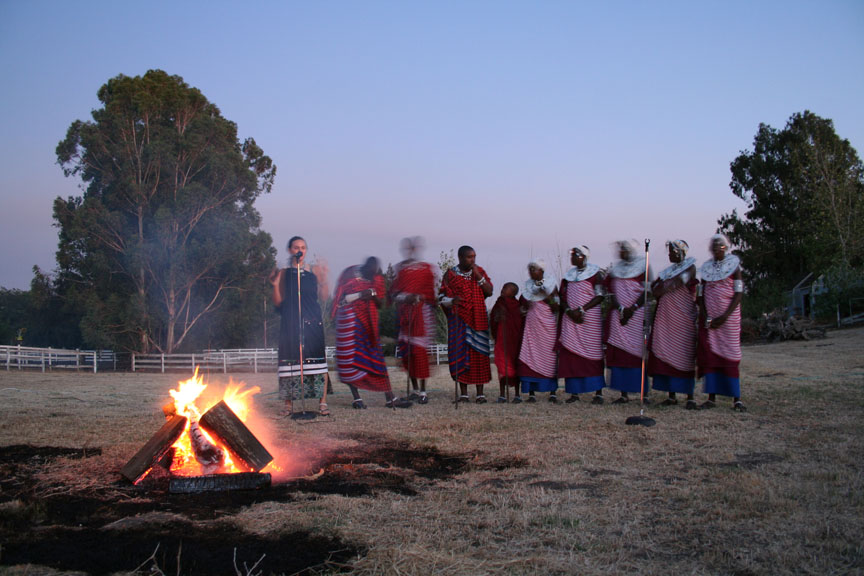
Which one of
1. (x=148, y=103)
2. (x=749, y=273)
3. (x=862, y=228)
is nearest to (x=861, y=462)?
(x=148, y=103)

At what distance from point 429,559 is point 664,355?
5842mm

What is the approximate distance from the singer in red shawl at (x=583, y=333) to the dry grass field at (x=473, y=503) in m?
1.92

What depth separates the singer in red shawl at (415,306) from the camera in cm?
838

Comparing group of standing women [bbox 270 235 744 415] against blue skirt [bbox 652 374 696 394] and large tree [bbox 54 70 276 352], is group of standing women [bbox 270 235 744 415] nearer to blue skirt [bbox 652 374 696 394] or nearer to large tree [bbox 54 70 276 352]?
blue skirt [bbox 652 374 696 394]

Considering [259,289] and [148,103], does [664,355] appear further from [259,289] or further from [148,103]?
[148,103]

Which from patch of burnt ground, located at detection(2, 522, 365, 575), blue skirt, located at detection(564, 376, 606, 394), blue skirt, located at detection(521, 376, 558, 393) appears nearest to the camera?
patch of burnt ground, located at detection(2, 522, 365, 575)

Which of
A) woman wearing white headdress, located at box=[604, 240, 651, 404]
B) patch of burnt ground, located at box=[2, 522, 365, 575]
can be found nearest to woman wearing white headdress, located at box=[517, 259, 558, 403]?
woman wearing white headdress, located at box=[604, 240, 651, 404]

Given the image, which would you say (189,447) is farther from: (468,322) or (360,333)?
(468,322)

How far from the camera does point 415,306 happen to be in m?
8.40

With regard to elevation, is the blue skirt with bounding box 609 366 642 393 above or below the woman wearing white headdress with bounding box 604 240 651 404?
below

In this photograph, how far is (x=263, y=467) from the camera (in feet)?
13.6

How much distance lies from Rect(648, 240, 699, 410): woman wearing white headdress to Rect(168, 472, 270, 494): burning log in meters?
5.44

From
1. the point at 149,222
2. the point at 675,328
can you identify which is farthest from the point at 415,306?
the point at 149,222

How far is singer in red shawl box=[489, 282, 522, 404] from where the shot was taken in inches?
341
